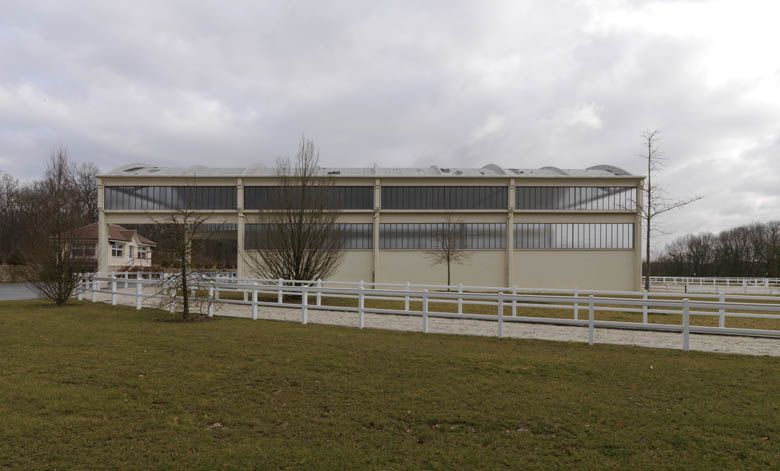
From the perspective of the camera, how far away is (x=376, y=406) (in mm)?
5699

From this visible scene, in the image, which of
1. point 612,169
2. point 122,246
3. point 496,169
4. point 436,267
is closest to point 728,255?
point 612,169

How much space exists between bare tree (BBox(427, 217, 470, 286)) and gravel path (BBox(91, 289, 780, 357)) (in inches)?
849

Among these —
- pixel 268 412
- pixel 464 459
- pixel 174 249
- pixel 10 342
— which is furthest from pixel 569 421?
pixel 174 249

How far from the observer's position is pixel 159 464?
4137 millimetres

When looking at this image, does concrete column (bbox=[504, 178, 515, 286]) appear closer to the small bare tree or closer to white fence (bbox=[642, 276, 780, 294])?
white fence (bbox=[642, 276, 780, 294])

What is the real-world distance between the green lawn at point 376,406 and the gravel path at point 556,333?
1433 millimetres

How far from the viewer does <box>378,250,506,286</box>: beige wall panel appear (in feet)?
126

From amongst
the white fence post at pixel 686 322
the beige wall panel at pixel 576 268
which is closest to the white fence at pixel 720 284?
the beige wall panel at pixel 576 268

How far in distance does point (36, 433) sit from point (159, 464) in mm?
1557

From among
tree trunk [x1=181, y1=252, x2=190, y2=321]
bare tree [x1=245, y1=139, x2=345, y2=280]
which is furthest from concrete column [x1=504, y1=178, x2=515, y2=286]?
tree trunk [x1=181, y1=252, x2=190, y2=321]

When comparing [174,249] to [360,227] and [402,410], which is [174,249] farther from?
[360,227]

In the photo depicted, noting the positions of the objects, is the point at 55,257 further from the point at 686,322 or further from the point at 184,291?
the point at 686,322

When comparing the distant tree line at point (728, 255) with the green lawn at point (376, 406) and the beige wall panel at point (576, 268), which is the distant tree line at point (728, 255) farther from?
the green lawn at point (376, 406)

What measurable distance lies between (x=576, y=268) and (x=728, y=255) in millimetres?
52313
